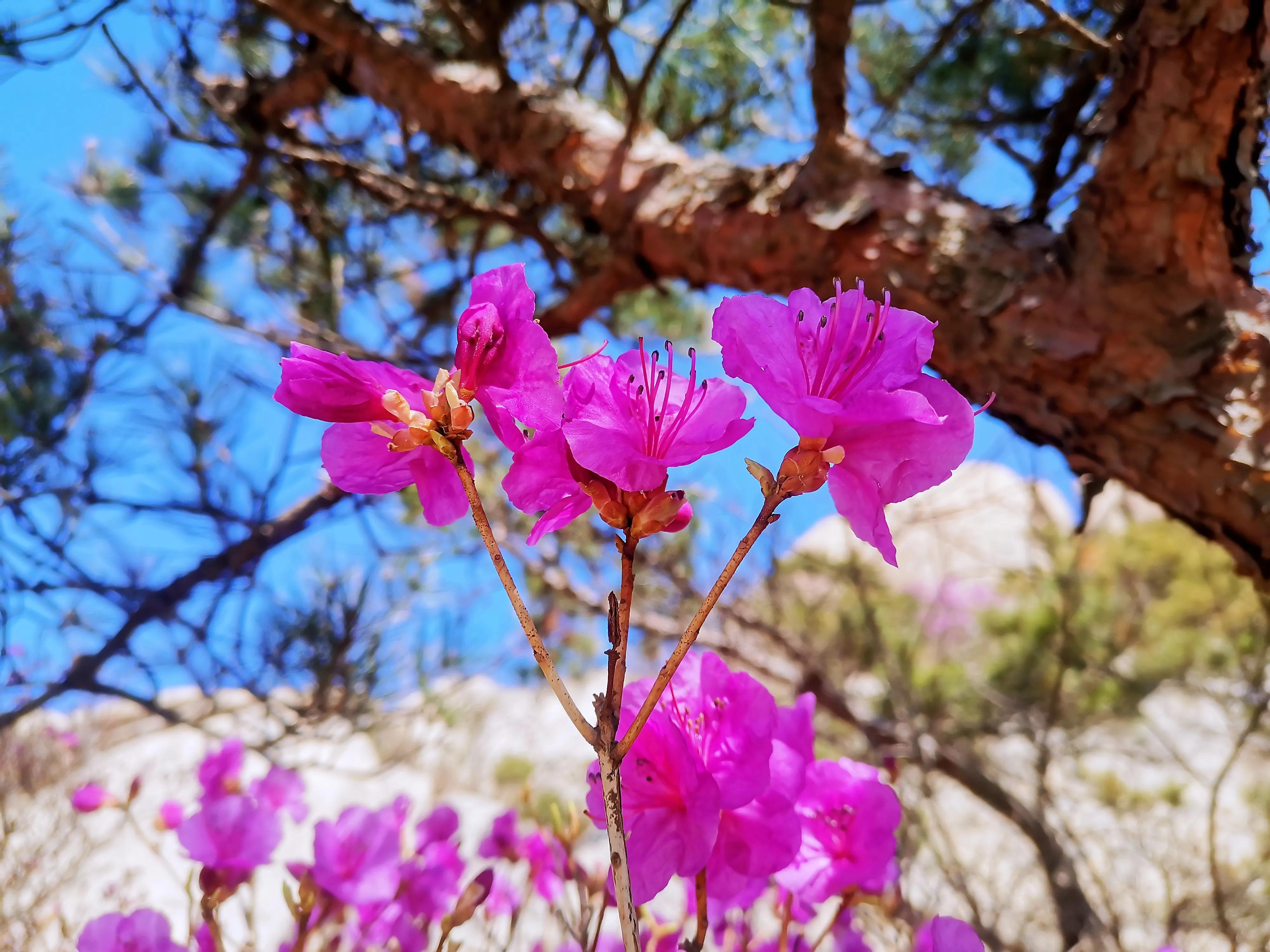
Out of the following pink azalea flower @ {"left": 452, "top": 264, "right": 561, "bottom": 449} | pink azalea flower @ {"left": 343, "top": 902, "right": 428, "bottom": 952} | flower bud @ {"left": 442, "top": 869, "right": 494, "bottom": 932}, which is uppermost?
pink azalea flower @ {"left": 452, "top": 264, "right": 561, "bottom": 449}

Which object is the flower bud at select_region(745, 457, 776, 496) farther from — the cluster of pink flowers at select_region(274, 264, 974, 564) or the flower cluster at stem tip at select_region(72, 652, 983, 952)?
the flower cluster at stem tip at select_region(72, 652, 983, 952)

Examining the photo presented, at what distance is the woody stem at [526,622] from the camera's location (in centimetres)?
36

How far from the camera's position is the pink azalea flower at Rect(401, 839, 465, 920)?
997 mm

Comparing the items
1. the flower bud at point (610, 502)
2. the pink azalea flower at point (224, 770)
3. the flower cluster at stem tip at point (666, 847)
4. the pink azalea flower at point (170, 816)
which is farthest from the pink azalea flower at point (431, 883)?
the flower bud at point (610, 502)

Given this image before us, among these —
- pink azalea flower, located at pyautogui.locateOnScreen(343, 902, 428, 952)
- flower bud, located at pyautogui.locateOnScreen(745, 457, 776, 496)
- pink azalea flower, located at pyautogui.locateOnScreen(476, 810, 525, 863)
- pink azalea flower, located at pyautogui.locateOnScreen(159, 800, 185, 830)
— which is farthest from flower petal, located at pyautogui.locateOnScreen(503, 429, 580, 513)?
pink azalea flower, located at pyautogui.locateOnScreen(159, 800, 185, 830)

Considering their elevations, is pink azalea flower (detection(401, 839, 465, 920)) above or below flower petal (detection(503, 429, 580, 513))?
below

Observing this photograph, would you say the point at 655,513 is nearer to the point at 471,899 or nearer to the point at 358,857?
the point at 471,899

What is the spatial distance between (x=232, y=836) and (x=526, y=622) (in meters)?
0.72

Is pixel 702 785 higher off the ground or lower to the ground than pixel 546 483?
lower

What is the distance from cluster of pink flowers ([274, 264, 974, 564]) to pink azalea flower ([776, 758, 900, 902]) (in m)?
0.33

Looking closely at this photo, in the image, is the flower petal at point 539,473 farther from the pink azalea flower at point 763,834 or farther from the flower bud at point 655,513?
the pink azalea flower at point 763,834

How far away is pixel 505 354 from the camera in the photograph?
49 centimetres

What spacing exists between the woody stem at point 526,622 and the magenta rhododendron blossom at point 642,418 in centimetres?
6

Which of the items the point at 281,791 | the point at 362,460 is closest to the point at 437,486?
the point at 362,460
